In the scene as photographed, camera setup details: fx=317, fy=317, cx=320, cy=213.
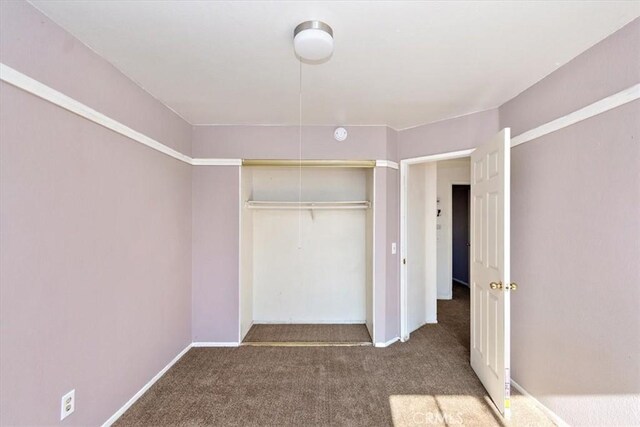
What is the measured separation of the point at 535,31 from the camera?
65.2 inches

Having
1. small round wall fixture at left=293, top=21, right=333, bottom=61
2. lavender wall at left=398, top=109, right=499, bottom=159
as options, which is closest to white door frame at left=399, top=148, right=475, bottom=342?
lavender wall at left=398, top=109, right=499, bottom=159

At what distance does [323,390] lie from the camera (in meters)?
2.48

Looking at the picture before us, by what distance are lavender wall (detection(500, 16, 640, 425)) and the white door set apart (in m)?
0.23

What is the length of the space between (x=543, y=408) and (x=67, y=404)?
9.64 ft

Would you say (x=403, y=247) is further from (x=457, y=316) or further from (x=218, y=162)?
(x=218, y=162)

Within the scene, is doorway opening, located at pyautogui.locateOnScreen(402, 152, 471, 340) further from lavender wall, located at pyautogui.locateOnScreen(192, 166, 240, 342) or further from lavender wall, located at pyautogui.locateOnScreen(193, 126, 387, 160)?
lavender wall, located at pyautogui.locateOnScreen(192, 166, 240, 342)

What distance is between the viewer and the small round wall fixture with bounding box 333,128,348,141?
331 centimetres

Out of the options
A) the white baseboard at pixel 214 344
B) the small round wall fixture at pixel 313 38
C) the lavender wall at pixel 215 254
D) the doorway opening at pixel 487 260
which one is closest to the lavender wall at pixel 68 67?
the lavender wall at pixel 215 254

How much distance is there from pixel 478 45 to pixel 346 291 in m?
3.09

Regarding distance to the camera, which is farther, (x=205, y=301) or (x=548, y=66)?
(x=205, y=301)

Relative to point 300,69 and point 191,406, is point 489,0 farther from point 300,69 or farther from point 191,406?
point 191,406

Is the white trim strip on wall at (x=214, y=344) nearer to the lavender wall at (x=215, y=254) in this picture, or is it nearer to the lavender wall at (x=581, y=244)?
the lavender wall at (x=215, y=254)

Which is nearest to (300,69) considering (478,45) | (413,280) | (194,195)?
(478,45)

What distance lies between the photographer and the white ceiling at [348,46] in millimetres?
1490
